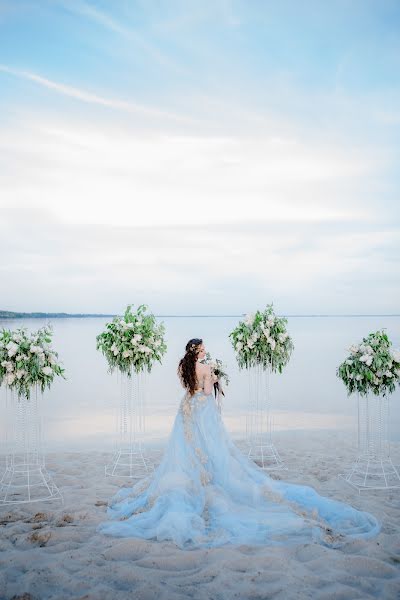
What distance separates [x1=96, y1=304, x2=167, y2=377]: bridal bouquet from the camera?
8250 mm

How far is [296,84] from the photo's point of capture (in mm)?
16516

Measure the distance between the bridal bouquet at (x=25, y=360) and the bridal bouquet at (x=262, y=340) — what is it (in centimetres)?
323

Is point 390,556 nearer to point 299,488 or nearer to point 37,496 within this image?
point 299,488

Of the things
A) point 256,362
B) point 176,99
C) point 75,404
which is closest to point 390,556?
point 256,362

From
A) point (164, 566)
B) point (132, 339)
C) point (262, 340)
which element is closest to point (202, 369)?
point (132, 339)

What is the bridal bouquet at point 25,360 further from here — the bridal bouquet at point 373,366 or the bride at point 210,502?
the bridal bouquet at point 373,366

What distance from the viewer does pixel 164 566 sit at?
4.78 m

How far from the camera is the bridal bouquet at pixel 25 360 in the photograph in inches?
267

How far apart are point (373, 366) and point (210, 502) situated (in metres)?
3.11

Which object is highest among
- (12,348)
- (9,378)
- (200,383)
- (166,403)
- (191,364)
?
(12,348)

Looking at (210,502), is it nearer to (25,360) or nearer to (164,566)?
(164,566)

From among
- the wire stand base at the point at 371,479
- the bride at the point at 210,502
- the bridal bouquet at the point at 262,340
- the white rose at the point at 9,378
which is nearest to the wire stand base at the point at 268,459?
the wire stand base at the point at 371,479

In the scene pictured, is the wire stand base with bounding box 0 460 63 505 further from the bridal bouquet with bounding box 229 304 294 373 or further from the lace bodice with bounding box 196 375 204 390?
the bridal bouquet with bounding box 229 304 294 373

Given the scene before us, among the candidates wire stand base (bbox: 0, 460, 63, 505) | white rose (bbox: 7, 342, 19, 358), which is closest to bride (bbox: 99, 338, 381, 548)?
wire stand base (bbox: 0, 460, 63, 505)
